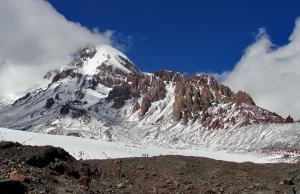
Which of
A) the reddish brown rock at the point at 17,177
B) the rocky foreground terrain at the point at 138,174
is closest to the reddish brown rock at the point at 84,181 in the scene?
the rocky foreground terrain at the point at 138,174

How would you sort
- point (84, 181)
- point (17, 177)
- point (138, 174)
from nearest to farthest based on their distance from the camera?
point (17, 177) → point (84, 181) → point (138, 174)

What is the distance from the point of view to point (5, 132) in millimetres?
45625

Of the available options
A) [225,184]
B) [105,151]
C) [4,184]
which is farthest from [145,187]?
[105,151]

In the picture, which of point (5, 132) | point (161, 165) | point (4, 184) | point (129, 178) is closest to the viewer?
point (4, 184)

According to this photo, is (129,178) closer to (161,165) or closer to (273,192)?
(161,165)

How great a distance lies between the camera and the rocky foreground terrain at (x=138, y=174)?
2153cm

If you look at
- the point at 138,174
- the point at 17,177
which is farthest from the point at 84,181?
the point at 17,177

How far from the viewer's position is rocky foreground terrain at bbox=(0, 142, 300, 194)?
70.6 feet

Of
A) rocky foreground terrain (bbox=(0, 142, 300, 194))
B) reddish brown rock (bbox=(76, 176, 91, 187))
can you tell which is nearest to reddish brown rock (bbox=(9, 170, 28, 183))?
rocky foreground terrain (bbox=(0, 142, 300, 194))

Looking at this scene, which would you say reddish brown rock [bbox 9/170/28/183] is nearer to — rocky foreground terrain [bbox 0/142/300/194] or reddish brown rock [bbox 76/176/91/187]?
rocky foreground terrain [bbox 0/142/300/194]

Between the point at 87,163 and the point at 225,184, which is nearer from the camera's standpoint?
the point at 225,184

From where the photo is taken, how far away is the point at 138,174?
27891 millimetres

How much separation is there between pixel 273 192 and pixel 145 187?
24.0 feet

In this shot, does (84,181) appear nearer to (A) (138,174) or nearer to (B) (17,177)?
(A) (138,174)
